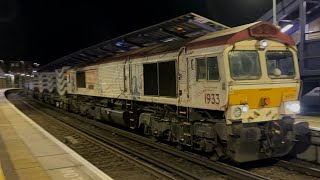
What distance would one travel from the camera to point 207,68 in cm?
977

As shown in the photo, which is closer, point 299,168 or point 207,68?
point 299,168

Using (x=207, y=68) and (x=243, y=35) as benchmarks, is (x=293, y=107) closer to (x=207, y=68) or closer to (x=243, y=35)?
(x=243, y=35)

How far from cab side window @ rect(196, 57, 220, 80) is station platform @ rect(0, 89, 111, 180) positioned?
3.64 metres

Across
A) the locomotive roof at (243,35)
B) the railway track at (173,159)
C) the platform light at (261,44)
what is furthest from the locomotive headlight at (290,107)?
the railway track at (173,159)

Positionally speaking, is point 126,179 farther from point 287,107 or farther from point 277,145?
point 287,107

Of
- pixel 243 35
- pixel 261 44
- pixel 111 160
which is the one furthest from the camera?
pixel 111 160

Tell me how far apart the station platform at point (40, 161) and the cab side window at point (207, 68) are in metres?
3.64

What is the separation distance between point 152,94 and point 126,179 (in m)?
4.45

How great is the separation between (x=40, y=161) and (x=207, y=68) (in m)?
4.73

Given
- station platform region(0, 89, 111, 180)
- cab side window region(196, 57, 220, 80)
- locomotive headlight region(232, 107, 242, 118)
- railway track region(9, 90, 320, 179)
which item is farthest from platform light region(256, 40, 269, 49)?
station platform region(0, 89, 111, 180)

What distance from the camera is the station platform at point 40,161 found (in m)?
7.83

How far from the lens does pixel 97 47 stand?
66.8 feet

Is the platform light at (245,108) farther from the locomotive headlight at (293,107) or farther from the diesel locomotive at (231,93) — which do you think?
the locomotive headlight at (293,107)

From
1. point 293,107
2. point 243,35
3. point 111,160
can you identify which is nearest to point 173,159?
point 111,160
